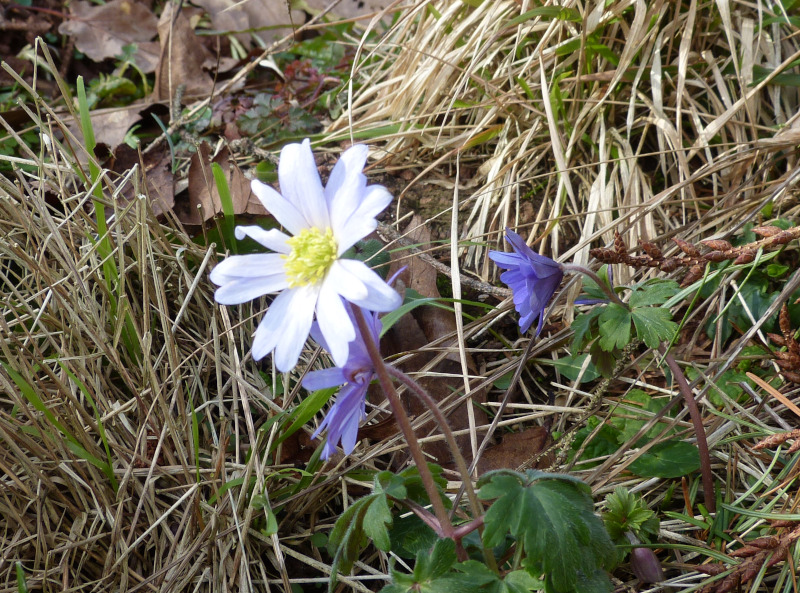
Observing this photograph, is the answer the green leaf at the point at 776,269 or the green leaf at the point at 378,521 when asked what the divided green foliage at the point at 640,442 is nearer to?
the green leaf at the point at 776,269

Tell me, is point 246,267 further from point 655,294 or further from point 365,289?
point 655,294

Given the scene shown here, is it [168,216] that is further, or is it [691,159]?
[691,159]

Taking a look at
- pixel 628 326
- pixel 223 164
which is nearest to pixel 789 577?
pixel 628 326

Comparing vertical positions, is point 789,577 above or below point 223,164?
below

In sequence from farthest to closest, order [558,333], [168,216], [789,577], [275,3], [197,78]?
[275,3] → [197,78] → [168,216] → [558,333] → [789,577]

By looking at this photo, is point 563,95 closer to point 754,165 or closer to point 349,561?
point 754,165

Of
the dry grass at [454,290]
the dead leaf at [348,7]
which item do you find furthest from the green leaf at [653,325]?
the dead leaf at [348,7]
